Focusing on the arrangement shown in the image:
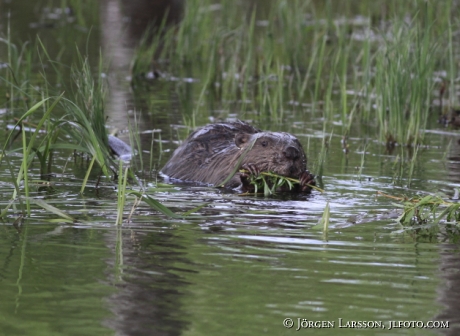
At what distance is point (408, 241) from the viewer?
4.20 meters

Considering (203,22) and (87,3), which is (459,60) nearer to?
(203,22)

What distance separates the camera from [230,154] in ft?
19.9

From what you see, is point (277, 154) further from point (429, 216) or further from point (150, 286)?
point (150, 286)

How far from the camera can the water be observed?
10.1 feet

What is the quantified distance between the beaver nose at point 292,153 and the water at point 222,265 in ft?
0.93

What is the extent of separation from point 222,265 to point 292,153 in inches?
79.4

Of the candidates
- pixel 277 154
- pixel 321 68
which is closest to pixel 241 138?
pixel 277 154

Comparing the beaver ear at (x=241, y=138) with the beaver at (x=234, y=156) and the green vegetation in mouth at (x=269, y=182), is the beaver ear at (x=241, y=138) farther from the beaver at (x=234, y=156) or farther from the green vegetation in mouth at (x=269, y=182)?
the green vegetation in mouth at (x=269, y=182)

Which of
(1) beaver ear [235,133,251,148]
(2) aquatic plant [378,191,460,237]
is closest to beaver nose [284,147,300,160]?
(1) beaver ear [235,133,251,148]

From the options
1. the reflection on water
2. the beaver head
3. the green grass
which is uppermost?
the green grass

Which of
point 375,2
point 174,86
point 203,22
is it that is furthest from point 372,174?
point 375,2

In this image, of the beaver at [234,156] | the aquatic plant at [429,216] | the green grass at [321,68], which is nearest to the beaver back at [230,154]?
the beaver at [234,156]

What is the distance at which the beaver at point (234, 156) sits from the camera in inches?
223

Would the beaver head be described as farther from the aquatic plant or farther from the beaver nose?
the aquatic plant
